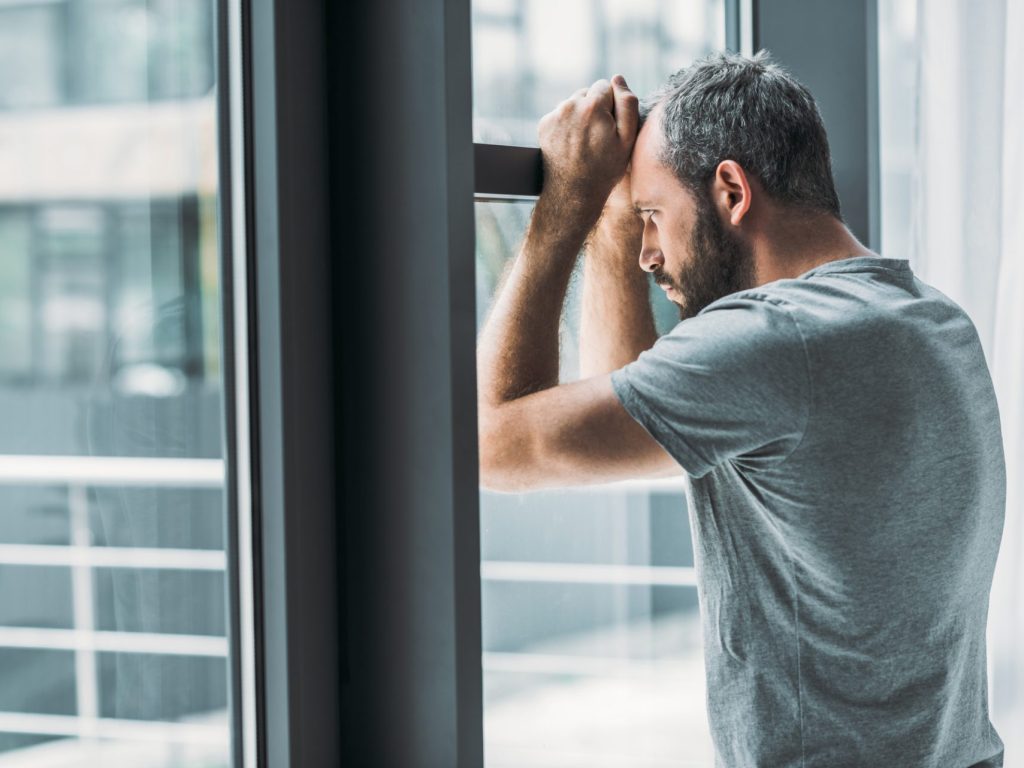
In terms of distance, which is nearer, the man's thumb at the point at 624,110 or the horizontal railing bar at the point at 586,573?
the man's thumb at the point at 624,110

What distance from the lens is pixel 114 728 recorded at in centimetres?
79

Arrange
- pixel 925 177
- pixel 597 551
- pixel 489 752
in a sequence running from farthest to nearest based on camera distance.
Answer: pixel 925 177
pixel 597 551
pixel 489 752

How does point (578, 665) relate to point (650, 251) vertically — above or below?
below

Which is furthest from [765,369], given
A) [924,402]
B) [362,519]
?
[362,519]

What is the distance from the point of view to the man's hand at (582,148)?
112cm

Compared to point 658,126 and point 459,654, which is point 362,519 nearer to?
point 459,654

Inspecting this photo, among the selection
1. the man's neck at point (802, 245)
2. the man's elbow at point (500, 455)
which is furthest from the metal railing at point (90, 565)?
the man's neck at point (802, 245)

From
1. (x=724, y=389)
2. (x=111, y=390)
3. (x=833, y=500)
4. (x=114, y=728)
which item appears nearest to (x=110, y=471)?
(x=111, y=390)

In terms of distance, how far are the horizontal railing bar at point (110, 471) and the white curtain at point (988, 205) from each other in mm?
1144

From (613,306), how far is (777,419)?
36 cm

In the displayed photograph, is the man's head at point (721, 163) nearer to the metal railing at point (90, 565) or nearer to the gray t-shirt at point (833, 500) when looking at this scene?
the gray t-shirt at point (833, 500)

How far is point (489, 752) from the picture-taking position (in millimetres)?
1300

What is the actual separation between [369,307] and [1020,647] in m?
1.18

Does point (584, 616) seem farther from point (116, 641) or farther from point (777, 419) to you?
point (116, 641)
